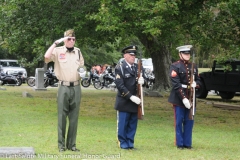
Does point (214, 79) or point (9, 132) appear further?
point (214, 79)

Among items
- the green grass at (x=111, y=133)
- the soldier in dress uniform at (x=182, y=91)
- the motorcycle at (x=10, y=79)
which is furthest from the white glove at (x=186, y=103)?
the motorcycle at (x=10, y=79)

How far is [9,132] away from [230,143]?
473 cm

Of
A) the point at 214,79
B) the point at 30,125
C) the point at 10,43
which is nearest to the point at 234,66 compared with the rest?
the point at 214,79

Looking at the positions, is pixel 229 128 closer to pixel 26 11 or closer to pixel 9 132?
pixel 9 132

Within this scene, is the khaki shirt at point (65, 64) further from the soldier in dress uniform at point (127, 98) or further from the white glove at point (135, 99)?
the white glove at point (135, 99)

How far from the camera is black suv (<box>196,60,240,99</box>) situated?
28.4m

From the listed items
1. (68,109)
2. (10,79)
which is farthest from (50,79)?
(68,109)

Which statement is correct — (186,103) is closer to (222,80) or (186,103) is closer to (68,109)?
(68,109)

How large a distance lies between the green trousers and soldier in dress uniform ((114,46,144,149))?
900 millimetres

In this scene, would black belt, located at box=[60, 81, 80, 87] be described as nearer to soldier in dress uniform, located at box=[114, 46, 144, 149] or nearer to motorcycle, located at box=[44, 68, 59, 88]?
soldier in dress uniform, located at box=[114, 46, 144, 149]

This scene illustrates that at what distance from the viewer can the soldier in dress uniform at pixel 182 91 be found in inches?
450

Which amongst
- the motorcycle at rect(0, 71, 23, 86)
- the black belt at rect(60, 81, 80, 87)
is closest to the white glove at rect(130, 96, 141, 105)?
the black belt at rect(60, 81, 80, 87)

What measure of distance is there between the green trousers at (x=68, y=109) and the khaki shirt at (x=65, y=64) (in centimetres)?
18

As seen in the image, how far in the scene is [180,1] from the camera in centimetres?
1587
